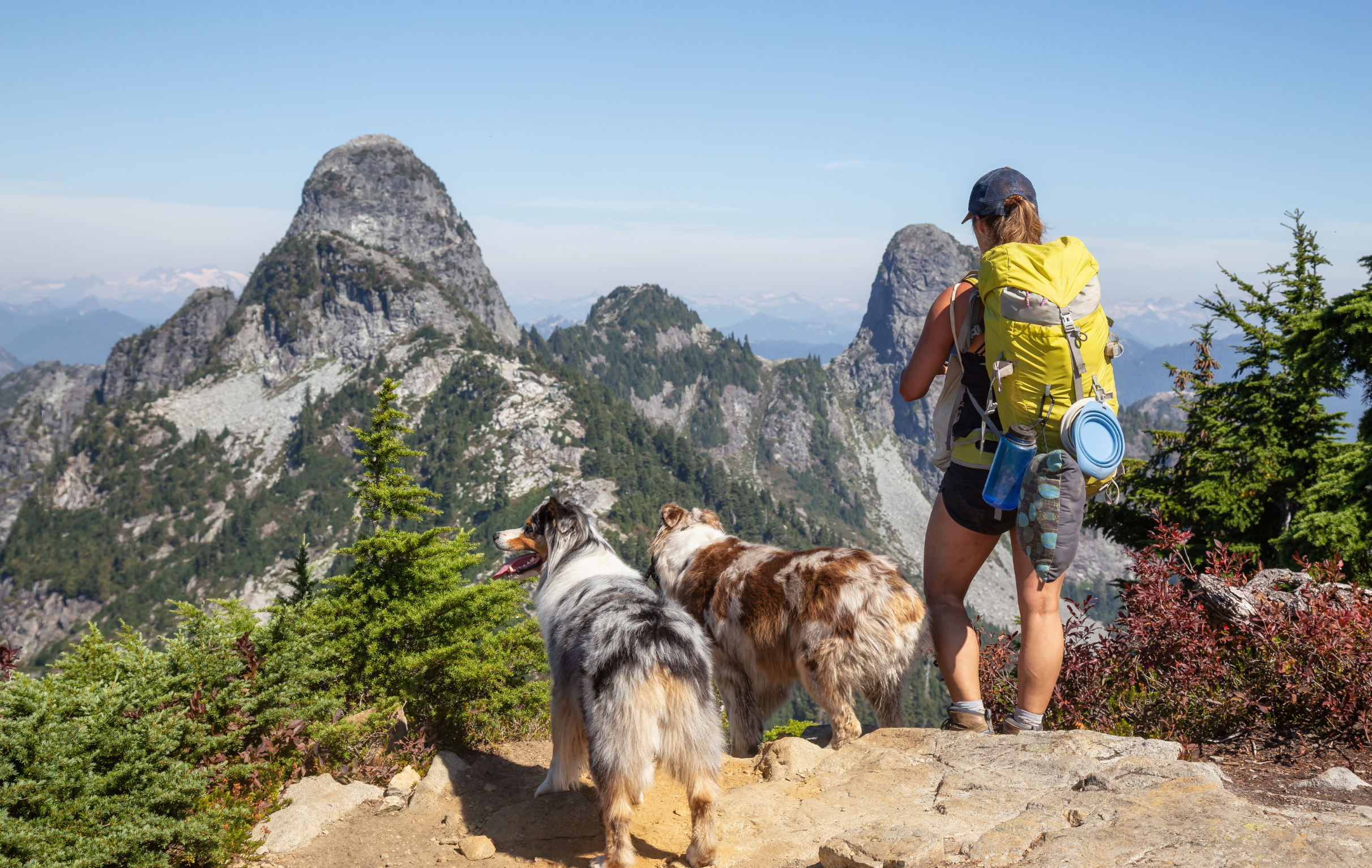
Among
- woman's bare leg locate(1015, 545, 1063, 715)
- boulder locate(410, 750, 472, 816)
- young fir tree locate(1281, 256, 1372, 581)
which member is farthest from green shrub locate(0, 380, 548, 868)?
young fir tree locate(1281, 256, 1372, 581)

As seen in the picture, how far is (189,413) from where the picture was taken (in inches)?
7746

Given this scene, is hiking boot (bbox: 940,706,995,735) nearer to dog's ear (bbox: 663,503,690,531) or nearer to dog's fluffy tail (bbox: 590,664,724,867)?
dog's fluffy tail (bbox: 590,664,724,867)

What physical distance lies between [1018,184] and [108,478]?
717 ft

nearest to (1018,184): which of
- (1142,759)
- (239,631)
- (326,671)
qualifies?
(1142,759)

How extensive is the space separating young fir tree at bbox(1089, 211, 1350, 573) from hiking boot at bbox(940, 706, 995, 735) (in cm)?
1209

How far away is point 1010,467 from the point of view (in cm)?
472

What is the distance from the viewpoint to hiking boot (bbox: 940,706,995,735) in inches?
229

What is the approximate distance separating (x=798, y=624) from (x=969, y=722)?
1413 mm

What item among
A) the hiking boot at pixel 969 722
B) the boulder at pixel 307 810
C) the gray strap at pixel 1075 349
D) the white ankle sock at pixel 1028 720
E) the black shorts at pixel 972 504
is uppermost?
the gray strap at pixel 1075 349

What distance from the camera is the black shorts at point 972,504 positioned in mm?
4949

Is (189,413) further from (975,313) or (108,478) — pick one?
(975,313)

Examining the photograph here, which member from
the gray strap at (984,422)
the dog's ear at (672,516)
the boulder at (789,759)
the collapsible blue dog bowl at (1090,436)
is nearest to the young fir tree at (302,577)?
the dog's ear at (672,516)

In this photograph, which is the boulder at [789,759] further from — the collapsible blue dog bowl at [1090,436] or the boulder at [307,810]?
the boulder at [307,810]

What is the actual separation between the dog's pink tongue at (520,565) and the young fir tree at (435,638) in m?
1.62
